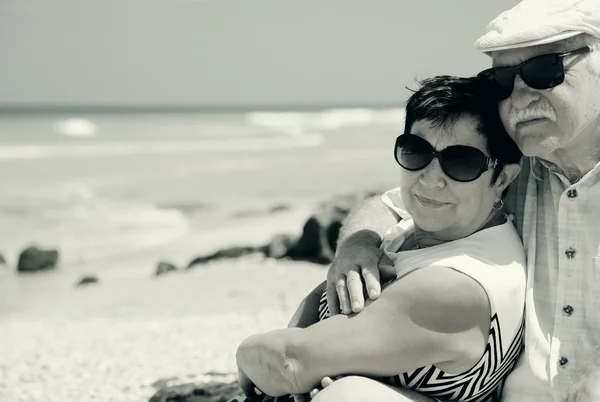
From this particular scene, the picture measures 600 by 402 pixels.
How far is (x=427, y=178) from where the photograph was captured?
9.73 feet

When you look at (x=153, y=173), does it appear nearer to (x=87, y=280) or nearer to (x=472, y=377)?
(x=87, y=280)

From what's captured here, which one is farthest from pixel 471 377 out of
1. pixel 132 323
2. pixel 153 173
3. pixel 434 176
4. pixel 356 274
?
pixel 153 173

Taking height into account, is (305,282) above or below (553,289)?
below

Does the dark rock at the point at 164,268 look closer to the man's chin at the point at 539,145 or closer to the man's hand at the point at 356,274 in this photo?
the man's hand at the point at 356,274

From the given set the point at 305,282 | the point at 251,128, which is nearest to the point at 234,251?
the point at 305,282

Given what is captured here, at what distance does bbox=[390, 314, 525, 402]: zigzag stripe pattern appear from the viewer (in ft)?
9.25

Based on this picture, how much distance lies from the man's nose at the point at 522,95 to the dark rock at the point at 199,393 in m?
2.62

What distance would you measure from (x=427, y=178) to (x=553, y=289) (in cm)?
63

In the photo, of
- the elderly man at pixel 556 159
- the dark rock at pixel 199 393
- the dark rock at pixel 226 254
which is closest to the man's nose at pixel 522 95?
the elderly man at pixel 556 159

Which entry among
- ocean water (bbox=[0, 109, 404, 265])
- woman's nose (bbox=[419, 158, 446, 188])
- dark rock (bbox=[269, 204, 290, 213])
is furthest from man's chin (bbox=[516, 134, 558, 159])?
dark rock (bbox=[269, 204, 290, 213])

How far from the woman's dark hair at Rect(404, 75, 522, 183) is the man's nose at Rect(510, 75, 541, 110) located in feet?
0.27

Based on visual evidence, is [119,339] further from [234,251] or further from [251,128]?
[251,128]

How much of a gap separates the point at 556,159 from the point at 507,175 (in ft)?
0.63

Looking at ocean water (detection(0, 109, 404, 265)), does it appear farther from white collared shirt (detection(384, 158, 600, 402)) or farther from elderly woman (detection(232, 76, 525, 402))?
white collared shirt (detection(384, 158, 600, 402))
